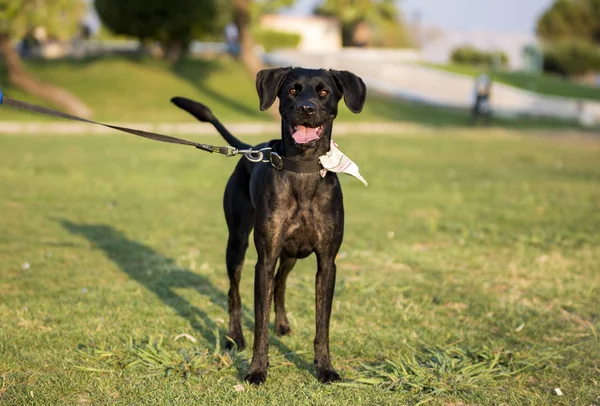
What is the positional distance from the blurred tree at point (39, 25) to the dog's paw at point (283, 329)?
79.3 ft

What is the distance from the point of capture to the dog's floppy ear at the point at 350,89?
4.83 metres

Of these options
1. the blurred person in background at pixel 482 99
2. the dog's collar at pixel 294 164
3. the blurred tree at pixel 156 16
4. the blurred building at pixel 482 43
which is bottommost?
the blurred building at pixel 482 43

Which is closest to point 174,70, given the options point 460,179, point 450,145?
point 450,145

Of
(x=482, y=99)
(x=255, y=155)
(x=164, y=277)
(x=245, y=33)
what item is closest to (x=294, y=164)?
(x=255, y=155)

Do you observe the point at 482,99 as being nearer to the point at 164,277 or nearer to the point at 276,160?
the point at 164,277

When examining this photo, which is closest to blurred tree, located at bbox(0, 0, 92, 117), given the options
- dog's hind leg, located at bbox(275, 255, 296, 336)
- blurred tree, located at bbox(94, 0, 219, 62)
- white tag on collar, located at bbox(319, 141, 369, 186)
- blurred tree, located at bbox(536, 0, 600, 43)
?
blurred tree, located at bbox(94, 0, 219, 62)

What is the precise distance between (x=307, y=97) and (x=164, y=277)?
10.7ft

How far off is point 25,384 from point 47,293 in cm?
212

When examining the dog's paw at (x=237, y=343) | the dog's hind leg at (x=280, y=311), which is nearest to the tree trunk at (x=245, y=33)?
the dog's hind leg at (x=280, y=311)

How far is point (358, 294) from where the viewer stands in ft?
22.6

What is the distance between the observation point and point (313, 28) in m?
75.0

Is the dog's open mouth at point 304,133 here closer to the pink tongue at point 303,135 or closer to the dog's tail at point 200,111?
the pink tongue at point 303,135

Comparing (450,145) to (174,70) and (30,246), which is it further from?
(174,70)

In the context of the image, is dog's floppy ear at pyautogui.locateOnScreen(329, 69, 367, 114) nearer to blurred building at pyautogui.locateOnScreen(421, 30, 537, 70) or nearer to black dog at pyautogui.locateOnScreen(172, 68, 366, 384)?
black dog at pyautogui.locateOnScreen(172, 68, 366, 384)
